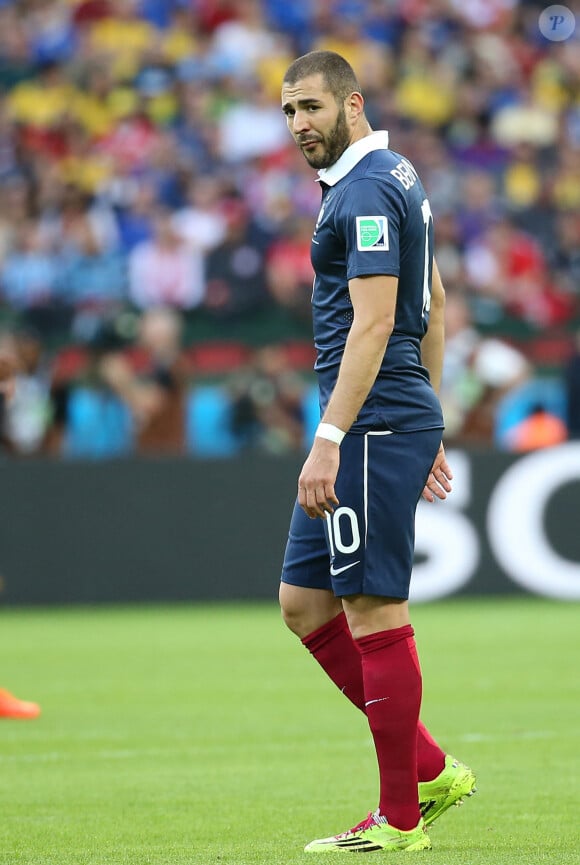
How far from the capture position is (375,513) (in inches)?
182

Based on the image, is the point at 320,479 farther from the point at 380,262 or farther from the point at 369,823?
the point at 369,823

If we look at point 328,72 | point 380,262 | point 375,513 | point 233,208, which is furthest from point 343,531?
point 233,208

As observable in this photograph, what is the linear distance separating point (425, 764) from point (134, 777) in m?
1.64

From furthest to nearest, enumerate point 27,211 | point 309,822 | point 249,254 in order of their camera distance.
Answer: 1. point 27,211
2. point 249,254
3. point 309,822

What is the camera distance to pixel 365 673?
15.4ft

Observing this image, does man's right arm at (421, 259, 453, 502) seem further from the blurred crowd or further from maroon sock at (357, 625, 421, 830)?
the blurred crowd

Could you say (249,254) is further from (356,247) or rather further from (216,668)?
(356,247)

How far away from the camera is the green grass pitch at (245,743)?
4.87 meters

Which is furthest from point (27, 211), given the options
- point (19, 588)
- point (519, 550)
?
point (519, 550)

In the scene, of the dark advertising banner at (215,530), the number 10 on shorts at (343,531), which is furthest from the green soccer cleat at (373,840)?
the dark advertising banner at (215,530)

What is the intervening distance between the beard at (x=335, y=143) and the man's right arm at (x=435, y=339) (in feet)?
1.95

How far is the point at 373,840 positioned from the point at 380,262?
1677 mm

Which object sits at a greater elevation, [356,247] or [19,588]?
[356,247]

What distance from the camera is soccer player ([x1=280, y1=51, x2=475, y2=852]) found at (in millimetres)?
4578
